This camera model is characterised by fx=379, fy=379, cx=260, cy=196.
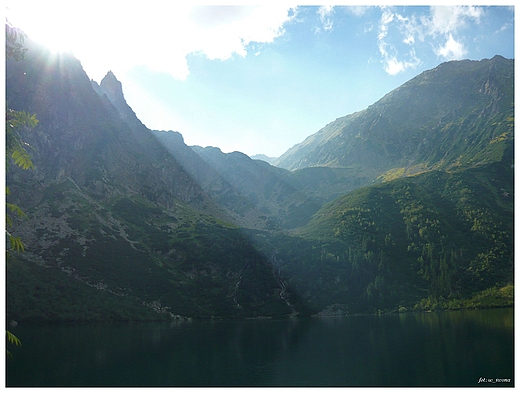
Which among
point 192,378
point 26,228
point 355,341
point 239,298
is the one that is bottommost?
point 239,298

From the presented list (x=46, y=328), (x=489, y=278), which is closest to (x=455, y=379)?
(x=46, y=328)

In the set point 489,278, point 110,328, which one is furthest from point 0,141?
point 489,278

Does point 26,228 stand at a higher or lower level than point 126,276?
higher

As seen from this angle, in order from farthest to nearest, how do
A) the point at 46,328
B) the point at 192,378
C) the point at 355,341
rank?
the point at 46,328, the point at 355,341, the point at 192,378

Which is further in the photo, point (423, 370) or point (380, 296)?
point (380, 296)

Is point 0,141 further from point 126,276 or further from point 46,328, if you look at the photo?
point 126,276

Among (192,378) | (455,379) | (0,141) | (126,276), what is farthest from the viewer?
(126,276)
